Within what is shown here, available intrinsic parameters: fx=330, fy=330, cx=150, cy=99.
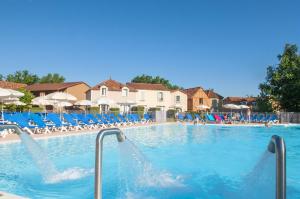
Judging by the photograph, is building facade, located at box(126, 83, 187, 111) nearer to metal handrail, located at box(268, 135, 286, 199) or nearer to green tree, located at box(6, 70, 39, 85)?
green tree, located at box(6, 70, 39, 85)

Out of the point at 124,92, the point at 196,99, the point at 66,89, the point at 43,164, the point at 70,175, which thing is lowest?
the point at 70,175

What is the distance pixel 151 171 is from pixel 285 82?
34.3m

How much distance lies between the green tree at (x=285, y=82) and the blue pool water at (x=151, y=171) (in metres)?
23.3

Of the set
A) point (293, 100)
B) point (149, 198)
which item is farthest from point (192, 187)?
point (293, 100)

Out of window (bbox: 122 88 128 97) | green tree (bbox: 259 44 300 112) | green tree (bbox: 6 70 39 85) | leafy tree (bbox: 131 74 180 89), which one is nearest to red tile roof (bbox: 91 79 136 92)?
window (bbox: 122 88 128 97)

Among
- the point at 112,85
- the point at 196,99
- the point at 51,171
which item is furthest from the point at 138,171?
the point at 196,99

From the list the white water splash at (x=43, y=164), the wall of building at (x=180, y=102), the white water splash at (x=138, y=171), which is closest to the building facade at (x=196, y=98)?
the wall of building at (x=180, y=102)

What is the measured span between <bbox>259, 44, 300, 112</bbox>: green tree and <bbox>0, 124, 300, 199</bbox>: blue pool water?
23.3m

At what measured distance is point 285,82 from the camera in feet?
122

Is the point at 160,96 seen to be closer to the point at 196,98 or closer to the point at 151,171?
the point at 196,98

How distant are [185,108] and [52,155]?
44816 mm

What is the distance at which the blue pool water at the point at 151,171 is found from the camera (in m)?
4.81

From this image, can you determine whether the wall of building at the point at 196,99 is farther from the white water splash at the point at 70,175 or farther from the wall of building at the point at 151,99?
the white water splash at the point at 70,175

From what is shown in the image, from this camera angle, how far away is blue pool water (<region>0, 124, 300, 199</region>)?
4.81 meters
